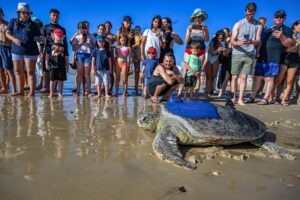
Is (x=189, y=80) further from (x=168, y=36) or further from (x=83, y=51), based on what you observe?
(x=83, y=51)

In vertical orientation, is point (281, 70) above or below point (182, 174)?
above

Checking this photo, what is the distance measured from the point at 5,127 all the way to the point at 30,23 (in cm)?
362

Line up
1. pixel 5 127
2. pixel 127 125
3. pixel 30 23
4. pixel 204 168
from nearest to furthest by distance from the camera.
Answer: pixel 204 168 → pixel 5 127 → pixel 127 125 → pixel 30 23

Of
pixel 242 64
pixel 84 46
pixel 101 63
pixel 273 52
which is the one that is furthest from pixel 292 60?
pixel 84 46

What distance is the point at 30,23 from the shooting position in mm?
→ 5859

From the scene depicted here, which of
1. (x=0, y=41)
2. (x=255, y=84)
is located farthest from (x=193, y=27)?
(x=0, y=41)

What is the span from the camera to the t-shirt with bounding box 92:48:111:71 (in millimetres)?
6273

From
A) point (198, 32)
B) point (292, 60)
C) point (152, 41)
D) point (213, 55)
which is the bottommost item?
point (292, 60)

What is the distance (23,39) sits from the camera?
226 inches

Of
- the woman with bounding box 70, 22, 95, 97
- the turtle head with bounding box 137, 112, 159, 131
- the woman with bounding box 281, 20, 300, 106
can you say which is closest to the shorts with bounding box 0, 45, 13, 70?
the woman with bounding box 70, 22, 95, 97

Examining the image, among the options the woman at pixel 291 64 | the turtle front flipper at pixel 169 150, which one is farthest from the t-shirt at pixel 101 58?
the woman at pixel 291 64

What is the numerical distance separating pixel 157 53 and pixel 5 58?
380 centimetres

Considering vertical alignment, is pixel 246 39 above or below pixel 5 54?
above

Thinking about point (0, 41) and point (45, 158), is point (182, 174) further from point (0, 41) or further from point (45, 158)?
point (0, 41)
